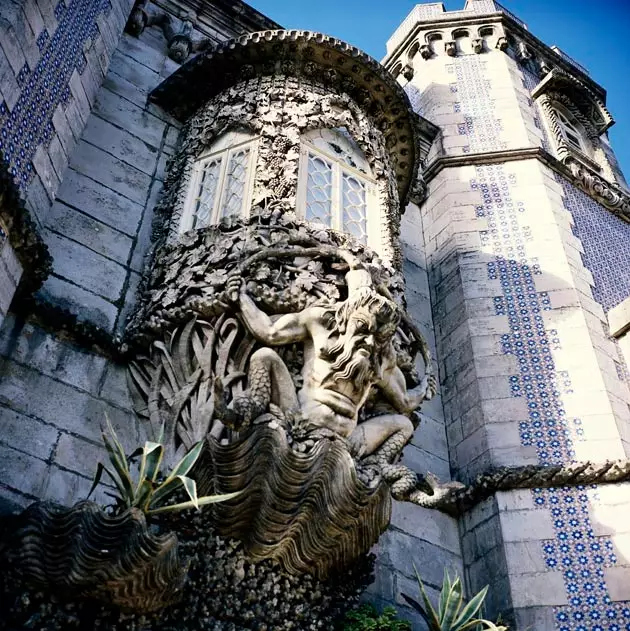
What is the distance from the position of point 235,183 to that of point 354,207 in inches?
46.6

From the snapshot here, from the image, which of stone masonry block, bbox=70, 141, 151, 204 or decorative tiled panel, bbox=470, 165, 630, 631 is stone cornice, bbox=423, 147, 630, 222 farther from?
stone masonry block, bbox=70, 141, 151, 204

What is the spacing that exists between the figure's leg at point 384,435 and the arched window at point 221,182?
217 cm

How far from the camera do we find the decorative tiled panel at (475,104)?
38.3ft

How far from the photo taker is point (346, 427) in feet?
18.7

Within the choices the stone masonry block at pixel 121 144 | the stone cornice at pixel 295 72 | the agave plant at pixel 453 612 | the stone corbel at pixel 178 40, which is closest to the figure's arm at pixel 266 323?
the agave plant at pixel 453 612

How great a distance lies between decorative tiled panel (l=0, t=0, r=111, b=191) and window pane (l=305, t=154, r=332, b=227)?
7.53 feet

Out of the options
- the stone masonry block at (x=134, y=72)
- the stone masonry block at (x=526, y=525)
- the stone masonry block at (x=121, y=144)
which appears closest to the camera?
the stone masonry block at (x=526, y=525)

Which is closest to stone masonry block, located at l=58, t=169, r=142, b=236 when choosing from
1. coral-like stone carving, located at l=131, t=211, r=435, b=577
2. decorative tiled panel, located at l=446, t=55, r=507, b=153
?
coral-like stone carving, located at l=131, t=211, r=435, b=577

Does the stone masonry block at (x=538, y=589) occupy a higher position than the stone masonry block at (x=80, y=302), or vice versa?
the stone masonry block at (x=80, y=302)

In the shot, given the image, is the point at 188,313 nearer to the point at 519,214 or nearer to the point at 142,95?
the point at 142,95

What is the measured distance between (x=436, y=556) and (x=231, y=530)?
2670 mm

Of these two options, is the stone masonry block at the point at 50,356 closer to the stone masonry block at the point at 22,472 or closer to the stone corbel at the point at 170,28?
the stone masonry block at the point at 22,472

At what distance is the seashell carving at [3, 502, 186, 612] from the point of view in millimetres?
4289

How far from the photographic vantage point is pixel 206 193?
7.48 meters
